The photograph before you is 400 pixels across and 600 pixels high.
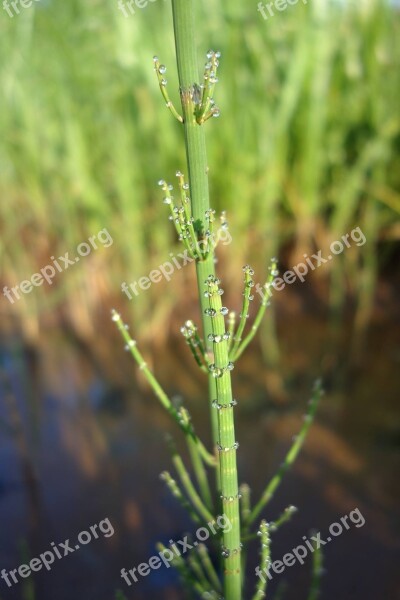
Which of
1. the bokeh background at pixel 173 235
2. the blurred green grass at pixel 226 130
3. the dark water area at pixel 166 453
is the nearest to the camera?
the dark water area at pixel 166 453

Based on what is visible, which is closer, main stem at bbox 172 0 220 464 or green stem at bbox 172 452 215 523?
main stem at bbox 172 0 220 464

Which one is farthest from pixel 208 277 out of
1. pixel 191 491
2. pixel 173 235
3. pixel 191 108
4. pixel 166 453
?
pixel 173 235

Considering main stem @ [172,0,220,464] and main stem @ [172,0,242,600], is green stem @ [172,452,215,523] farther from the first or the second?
main stem @ [172,0,220,464]

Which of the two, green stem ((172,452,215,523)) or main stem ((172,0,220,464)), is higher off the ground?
main stem ((172,0,220,464))

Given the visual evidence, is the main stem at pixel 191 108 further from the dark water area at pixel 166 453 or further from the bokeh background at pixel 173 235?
the bokeh background at pixel 173 235

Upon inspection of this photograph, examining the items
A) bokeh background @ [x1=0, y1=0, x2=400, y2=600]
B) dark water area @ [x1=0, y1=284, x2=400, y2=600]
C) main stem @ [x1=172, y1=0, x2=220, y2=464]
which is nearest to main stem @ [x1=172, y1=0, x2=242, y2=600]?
main stem @ [x1=172, y1=0, x2=220, y2=464]

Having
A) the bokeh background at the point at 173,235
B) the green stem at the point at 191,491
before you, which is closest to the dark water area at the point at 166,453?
the bokeh background at the point at 173,235

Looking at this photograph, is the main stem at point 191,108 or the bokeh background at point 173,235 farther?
the bokeh background at point 173,235

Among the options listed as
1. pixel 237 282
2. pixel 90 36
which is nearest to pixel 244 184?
pixel 237 282

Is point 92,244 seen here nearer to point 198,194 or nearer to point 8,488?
point 8,488
